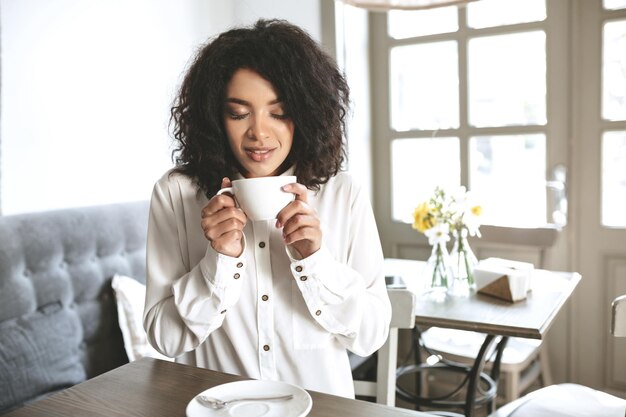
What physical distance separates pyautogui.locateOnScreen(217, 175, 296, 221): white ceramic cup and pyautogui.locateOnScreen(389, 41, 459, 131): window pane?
223 cm

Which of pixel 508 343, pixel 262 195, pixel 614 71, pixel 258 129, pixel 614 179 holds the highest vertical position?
pixel 614 71

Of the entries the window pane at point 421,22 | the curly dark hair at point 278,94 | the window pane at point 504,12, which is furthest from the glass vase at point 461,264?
the window pane at point 421,22

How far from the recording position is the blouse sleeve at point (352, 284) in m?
1.01

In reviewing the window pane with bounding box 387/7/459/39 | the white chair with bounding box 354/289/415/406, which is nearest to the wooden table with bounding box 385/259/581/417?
the white chair with bounding box 354/289/415/406

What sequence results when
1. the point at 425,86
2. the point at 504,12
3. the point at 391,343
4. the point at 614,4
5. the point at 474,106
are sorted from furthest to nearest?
the point at 425,86, the point at 474,106, the point at 504,12, the point at 614,4, the point at 391,343

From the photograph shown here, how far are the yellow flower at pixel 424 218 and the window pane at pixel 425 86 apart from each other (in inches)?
43.7

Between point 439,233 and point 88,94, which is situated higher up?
point 88,94

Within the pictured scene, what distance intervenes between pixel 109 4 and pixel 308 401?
1.86m

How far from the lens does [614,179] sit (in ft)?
8.61

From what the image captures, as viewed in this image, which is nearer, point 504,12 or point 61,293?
point 61,293

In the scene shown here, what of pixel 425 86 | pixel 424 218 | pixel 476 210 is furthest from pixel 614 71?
pixel 424 218

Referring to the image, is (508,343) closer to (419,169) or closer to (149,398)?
(419,169)

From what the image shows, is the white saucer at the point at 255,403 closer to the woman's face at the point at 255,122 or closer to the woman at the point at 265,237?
the woman at the point at 265,237

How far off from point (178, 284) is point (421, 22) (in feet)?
7.83
